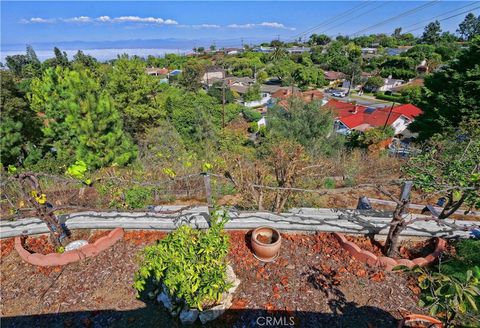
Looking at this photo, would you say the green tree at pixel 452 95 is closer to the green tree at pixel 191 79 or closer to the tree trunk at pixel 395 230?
A: the tree trunk at pixel 395 230

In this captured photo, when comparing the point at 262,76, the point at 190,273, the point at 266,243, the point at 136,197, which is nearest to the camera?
the point at 190,273

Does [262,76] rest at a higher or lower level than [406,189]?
lower

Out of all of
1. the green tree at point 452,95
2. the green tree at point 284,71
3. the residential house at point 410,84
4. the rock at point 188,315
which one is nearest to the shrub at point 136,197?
the rock at point 188,315

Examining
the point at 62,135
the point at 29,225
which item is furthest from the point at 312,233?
the point at 62,135

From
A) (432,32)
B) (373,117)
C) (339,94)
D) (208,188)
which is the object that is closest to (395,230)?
(208,188)

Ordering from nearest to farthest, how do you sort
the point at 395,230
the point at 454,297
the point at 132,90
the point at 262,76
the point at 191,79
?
the point at 454,297, the point at 395,230, the point at 132,90, the point at 191,79, the point at 262,76

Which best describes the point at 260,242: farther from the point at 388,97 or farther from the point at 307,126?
the point at 388,97

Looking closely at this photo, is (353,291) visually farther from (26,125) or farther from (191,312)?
(26,125)
